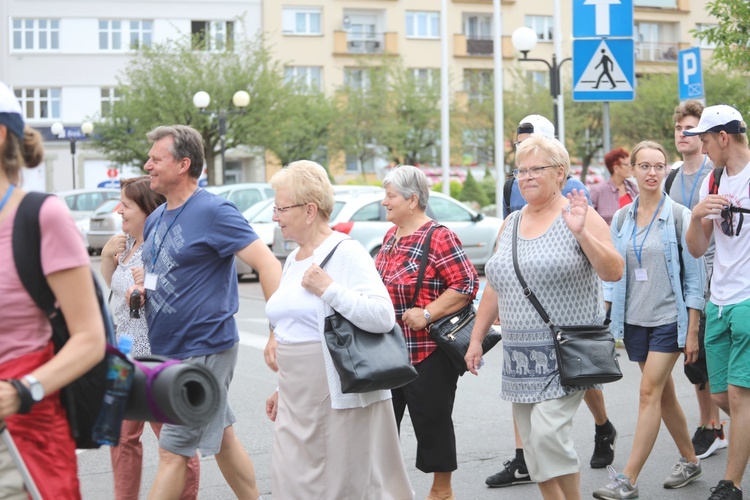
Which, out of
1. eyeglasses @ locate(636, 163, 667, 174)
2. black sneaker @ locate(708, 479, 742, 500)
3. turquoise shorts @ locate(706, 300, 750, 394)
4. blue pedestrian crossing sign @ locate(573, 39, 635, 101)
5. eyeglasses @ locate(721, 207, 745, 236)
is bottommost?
black sneaker @ locate(708, 479, 742, 500)

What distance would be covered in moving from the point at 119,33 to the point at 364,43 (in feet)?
42.3

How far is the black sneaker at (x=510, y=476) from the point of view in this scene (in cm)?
664

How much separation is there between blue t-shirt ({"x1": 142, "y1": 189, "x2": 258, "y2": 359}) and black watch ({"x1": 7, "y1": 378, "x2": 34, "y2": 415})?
224 cm

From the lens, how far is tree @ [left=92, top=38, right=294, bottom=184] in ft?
129

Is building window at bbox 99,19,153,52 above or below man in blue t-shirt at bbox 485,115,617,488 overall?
above

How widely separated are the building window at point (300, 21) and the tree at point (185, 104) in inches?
694

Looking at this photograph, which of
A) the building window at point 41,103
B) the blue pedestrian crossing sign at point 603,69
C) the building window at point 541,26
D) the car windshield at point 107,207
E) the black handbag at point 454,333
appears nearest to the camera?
the black handbag at point 454,333

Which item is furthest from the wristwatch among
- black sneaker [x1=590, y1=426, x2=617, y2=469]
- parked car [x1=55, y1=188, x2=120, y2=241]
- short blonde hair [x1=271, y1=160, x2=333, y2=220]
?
parked car [x1=55, y1=188, x2=120, y2=241]

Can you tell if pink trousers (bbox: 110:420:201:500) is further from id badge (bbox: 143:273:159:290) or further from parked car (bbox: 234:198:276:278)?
parked car (bbox: 234:198:276:278)

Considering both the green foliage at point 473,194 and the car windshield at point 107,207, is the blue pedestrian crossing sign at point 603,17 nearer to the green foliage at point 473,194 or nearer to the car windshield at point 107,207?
the car windshield at point 107,207

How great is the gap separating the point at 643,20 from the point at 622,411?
6115 centimetres

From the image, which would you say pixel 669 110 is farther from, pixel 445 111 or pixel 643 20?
pixel 445 111

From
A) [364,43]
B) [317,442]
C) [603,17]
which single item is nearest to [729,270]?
[317,442]

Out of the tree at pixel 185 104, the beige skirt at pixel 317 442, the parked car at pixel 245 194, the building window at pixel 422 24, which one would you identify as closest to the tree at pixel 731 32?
the beige skirt at pixel 317 442
